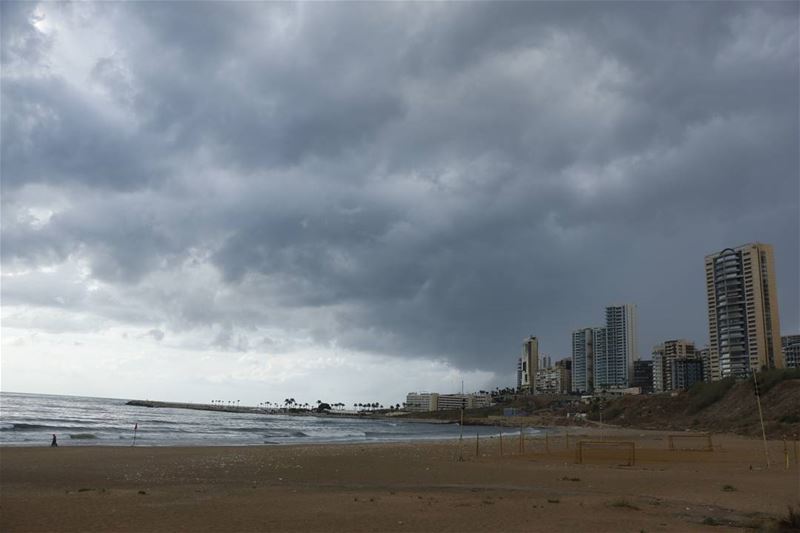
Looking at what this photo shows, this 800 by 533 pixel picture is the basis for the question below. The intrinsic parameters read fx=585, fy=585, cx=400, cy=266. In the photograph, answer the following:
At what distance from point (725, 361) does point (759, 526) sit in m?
137

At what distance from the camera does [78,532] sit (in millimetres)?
11867

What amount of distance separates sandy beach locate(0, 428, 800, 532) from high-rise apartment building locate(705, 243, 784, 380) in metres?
109

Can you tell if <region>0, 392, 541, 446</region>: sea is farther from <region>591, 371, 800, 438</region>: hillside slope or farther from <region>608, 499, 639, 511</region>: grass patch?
<region>608, 499, 639, 511</region>: grass patch

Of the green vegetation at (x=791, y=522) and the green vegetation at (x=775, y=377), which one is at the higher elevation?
the green vegetation at (x=775, y=377)

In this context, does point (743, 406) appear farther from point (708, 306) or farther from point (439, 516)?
point (439, 516)

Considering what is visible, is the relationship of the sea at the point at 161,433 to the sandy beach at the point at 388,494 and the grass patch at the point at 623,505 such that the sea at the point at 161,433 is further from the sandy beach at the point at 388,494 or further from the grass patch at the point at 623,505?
the grass patch at the point at 623,505

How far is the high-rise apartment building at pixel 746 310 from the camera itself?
126m

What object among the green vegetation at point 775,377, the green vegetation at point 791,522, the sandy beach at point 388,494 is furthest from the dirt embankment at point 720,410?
the green vegetation at point 791,522

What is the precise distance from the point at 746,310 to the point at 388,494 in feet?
448

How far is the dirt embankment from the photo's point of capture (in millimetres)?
62500

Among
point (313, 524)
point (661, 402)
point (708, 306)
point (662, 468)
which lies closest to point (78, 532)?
point (313, 524)

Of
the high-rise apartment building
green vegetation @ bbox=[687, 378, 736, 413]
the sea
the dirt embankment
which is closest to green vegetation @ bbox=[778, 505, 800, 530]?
the sea

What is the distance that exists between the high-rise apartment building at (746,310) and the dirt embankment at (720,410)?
2353cm

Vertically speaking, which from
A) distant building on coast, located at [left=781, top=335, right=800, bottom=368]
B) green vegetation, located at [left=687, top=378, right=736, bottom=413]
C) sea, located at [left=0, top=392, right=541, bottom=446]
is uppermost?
distant building on coast, located at [left=781, top=335, right=800, bottom=368]
